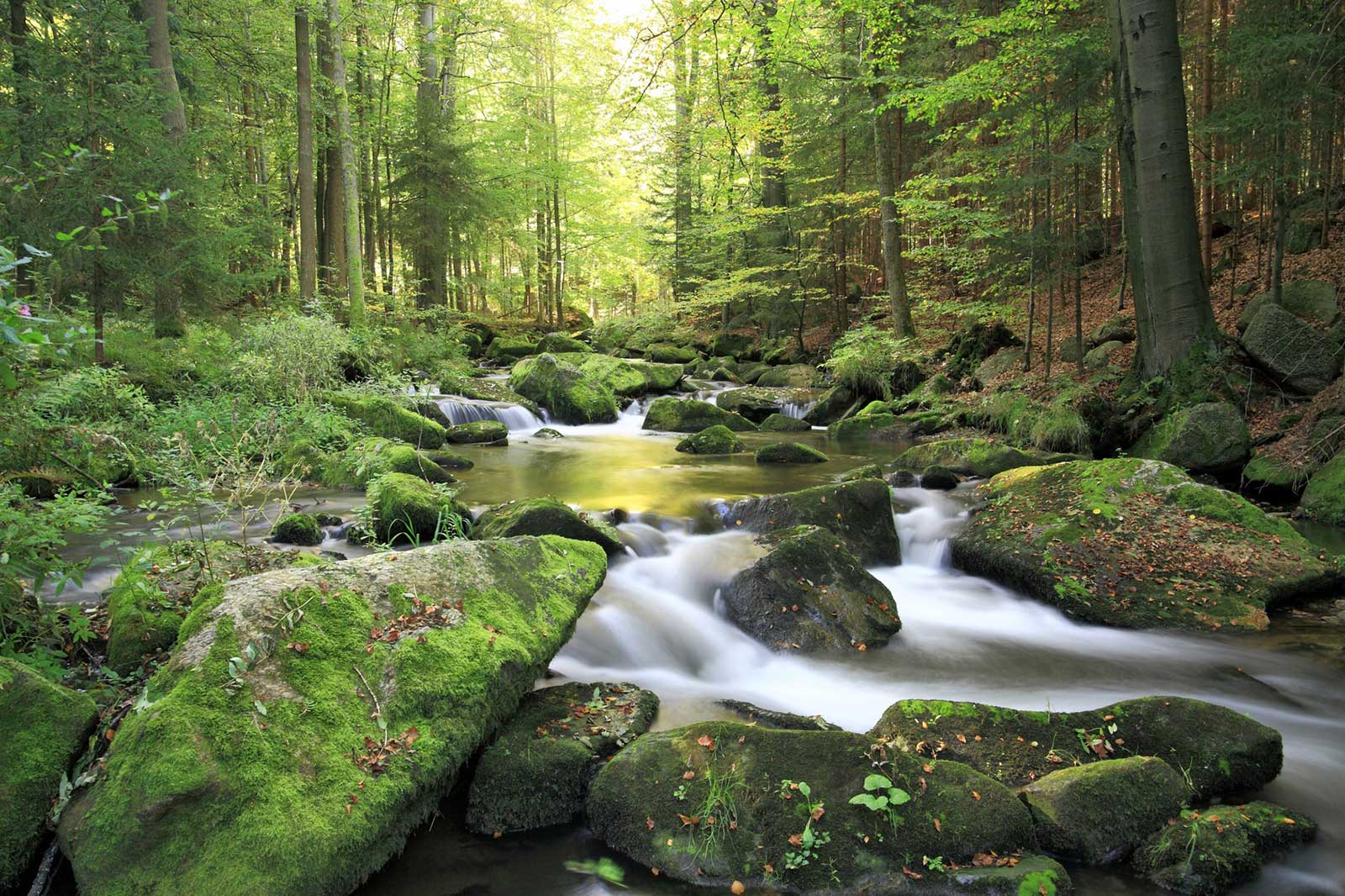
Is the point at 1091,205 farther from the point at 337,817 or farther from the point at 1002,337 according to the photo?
the point at 337,817

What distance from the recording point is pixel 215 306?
12.0 meters

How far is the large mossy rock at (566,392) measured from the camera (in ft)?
52.3

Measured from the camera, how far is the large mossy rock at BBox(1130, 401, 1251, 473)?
876 centimetres

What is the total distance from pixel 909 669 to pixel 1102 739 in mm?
1716

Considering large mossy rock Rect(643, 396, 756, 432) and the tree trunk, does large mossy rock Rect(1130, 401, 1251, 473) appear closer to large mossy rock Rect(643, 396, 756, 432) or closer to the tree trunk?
the tree trunk

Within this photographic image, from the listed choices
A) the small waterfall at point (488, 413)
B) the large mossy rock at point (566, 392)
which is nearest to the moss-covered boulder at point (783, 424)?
the large mossy rock at point (566, 392)

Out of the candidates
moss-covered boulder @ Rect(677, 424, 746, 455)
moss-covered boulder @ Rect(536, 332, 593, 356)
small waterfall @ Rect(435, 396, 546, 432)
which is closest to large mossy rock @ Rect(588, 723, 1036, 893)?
moss-covered boulder @ Rect(677, 424, 746, 455)

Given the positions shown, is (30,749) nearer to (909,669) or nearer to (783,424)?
(909,669)

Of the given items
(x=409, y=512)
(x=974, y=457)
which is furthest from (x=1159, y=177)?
(x=409, y=512)

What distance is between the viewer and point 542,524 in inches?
256

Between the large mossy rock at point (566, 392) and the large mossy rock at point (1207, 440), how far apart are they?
34.6 feet

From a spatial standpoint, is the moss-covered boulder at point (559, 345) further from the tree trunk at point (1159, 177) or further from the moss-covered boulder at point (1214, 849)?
the moss-covered boulder at point (1214, 849)

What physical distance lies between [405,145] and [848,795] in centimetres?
2271

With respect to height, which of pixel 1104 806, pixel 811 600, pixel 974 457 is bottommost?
pixel 1104 806
